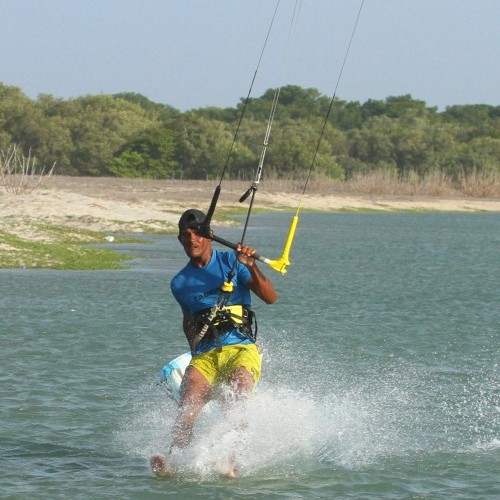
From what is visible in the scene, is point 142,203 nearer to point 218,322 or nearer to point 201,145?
point 201,145

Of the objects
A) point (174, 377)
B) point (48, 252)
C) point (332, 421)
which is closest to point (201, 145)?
point (48, 252)

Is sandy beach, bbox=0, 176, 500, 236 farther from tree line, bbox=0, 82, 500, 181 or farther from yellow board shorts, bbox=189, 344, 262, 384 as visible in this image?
yellow board shorts, bbox=189, 344, 262, 384

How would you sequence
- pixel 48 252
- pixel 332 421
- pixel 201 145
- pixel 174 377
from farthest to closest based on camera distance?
pixel 201 145 < pixel 48 252 < pixel 332 421 < pixel 174 377

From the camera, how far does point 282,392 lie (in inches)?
372

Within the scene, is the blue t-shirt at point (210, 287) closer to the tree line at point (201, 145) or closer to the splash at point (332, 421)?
the splash at point (332, 421)

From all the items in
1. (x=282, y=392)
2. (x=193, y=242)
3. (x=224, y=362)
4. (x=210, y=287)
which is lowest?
(x=282, y=392)

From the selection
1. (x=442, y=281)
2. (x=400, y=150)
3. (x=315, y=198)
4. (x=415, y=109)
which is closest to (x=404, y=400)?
(x=442, y=281)

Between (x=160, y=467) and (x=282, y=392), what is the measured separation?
1440 mm

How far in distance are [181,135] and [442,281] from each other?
192 ft

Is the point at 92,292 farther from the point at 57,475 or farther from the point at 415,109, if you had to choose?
the point at 415,109

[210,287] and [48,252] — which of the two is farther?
[48,252]

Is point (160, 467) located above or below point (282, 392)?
below

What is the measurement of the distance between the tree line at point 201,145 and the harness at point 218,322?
64396 mm

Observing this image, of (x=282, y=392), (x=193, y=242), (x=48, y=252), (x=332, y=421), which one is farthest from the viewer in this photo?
(x=48, y=252)
